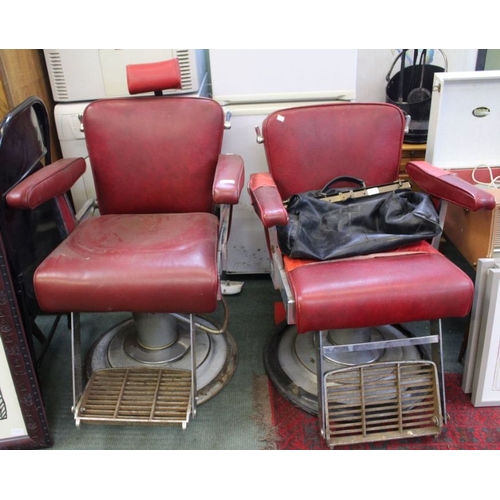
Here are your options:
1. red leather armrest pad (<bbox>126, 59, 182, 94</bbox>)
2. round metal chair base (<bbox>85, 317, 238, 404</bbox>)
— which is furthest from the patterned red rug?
red leather armrest pad (<bbox>126, 59, 182, 94</bbox>)

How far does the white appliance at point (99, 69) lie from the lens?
76.7 inches

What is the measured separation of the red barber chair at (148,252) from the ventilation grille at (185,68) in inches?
11.4

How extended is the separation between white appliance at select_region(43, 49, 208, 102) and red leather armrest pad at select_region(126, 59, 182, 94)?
0.91 ft

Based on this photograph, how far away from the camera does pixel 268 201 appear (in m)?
1.43

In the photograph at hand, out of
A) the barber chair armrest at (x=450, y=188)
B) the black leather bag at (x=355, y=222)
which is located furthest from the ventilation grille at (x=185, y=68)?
the barber chair armrest at (x=450, y=188)

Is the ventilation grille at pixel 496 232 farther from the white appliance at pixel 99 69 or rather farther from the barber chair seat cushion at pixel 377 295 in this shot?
the white appliance at pixel 99 69

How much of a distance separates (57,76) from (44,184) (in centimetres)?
76

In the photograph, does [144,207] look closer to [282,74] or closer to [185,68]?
[185,68]

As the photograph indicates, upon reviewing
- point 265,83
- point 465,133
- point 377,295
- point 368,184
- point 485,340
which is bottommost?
point 485,340

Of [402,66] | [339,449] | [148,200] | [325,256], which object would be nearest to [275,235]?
[325,256]

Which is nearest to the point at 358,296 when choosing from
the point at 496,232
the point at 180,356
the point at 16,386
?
the point at 496,232

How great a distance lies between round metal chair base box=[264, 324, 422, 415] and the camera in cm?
167

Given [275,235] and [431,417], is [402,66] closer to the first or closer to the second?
[275,235]
